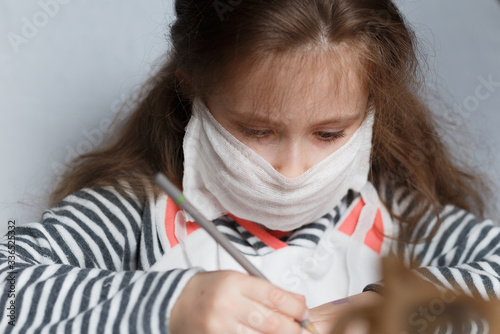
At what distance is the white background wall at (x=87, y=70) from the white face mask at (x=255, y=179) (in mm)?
288

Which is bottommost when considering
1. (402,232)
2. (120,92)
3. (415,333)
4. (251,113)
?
(415,333)

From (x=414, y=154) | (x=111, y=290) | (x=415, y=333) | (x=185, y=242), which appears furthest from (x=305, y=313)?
(x=414, y=154)

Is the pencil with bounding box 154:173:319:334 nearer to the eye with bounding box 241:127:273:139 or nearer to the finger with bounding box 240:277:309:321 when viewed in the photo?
the finger with bounding box 240:277:309:321

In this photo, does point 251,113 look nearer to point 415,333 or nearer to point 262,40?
point 262,40

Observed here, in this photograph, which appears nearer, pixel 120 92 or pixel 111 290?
pixel 111 290

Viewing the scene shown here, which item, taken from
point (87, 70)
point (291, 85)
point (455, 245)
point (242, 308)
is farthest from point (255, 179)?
point (87, 70)

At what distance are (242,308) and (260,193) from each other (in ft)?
0.74

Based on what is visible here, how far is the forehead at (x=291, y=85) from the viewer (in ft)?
2.38

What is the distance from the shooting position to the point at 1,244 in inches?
31.6

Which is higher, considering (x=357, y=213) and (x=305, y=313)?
(x=357, y=213)

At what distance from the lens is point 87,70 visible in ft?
3.68

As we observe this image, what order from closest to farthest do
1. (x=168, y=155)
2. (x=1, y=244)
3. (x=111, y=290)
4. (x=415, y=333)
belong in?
1. (x=415, y=333)
2. (x=111, y=290)
3. (x=1, y=244)
4. (x=168, y=155)

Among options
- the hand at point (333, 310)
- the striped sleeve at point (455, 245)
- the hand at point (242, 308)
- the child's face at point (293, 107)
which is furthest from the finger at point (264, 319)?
the striped sleeve at point (455, 245)

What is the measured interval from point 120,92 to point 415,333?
2.42 feet
